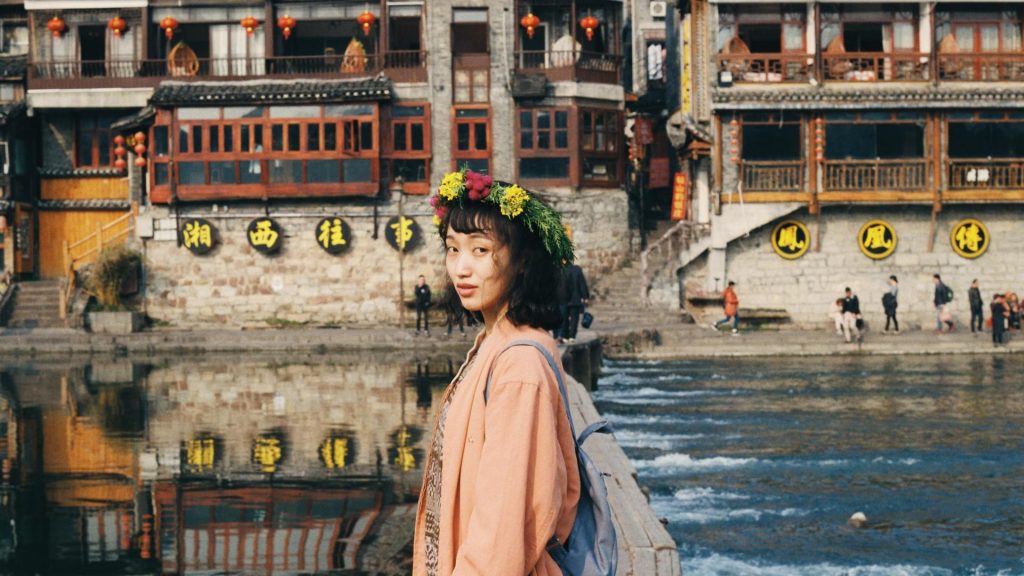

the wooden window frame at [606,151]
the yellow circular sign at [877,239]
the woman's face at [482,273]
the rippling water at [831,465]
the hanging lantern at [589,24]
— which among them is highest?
the hanging lantern at [589,24]

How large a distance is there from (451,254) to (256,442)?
41.5ft

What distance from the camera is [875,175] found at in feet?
120

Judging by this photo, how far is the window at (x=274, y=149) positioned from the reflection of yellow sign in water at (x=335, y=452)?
22084mm

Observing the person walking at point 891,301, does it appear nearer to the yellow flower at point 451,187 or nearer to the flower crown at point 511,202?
the flower crown at point 511,202

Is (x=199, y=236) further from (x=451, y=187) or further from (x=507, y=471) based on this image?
(x=507, y=471)

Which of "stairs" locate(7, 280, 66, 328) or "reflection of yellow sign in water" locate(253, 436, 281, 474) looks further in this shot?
"stairs" locate(7, 280, 66, 328)

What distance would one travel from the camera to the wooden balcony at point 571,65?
38.8 m

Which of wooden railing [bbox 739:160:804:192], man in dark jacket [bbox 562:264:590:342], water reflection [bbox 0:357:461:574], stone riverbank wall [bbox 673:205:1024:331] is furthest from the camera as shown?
stone riverbank wall [bbox 673:205:1024:331]

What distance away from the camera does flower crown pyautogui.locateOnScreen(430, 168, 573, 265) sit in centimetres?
436

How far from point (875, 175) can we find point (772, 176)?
2586 mm

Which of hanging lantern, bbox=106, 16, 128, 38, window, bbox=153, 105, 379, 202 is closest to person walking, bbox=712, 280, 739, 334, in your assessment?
window, bbox=153, 105, 379, 202

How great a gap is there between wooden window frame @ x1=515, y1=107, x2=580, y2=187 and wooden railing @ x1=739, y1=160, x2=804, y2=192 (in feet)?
15.2

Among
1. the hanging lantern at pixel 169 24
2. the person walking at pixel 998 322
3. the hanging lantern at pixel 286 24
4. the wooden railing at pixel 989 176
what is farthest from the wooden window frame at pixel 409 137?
the person walking at pixel 998 322

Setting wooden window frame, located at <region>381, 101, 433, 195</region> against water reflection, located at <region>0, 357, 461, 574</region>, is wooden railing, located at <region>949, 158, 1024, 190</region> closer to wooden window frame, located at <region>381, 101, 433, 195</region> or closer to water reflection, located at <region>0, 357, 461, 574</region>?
wooden window frame, located at <region>381, 101, 433, 195</region>
